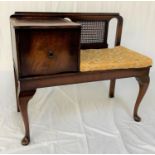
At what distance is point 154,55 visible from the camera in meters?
2.20

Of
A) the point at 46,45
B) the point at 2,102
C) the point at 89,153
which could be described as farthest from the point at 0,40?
the point at 89,153

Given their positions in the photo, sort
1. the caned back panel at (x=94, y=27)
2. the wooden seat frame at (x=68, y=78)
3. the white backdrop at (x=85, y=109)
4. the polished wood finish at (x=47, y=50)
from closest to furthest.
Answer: the polished wood finish at (x=47, y=50) → the wooden seat frame at (x=68, y=78) → the white backdrop at (x=85, y=109) → the caned back panel at (x=94, y=27)

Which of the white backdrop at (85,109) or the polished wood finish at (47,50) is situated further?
the white backdrop at (85,109)

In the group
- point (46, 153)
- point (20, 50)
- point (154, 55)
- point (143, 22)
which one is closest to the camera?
point (20, 50)

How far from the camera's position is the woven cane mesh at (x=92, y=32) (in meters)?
1.54

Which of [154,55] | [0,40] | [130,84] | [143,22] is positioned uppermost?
[143,22]

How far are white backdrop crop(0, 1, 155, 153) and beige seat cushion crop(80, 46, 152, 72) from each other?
0.42m

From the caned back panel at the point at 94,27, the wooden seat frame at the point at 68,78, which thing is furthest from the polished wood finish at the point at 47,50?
the caned back panel at the point at 94,27

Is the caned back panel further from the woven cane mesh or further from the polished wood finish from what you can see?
the polished wood finish

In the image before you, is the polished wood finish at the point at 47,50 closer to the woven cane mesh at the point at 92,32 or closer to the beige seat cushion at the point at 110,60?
the beige seat cushion at the point at 110,60

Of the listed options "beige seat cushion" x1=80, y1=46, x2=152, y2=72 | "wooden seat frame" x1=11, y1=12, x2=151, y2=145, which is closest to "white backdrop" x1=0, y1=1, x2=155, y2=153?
"wooden seat frame" x1=11, y1=12, x2=151, y2=145

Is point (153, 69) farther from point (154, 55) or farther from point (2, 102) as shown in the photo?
point (2, 102)

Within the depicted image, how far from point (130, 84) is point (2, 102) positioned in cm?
115

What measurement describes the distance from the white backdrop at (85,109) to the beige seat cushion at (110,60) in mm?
416
